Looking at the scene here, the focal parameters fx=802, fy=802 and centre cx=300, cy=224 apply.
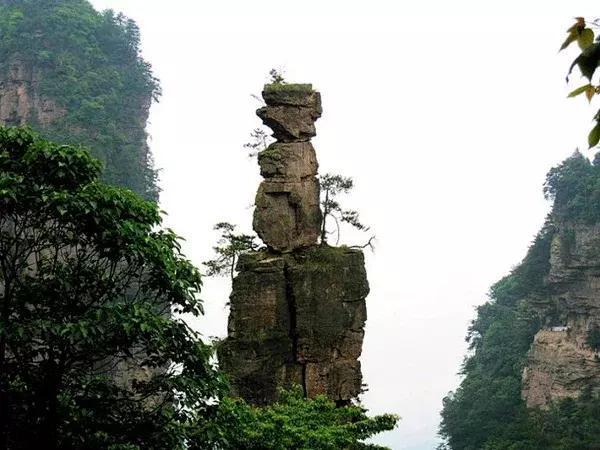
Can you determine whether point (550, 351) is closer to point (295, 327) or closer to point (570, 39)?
point (295, 327)

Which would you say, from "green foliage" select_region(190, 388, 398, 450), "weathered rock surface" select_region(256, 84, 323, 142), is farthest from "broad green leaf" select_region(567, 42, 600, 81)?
"weathered rock surface" select_region(256, 84, 323, 142)

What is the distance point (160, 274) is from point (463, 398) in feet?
116

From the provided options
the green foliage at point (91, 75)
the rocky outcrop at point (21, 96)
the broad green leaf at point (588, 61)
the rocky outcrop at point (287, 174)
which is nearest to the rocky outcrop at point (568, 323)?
the rocky outcrop at point (287, 174)

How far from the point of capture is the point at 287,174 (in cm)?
2036

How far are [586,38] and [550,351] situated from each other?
3686 centimetres

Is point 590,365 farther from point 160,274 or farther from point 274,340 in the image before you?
point 160,274

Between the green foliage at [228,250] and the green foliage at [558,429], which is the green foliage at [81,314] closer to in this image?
the green foliage at [228,250]

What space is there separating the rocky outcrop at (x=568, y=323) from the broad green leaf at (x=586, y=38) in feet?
117

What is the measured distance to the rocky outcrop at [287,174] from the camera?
20.2 meters

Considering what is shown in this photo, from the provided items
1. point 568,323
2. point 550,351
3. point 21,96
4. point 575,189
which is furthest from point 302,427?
point 21,96

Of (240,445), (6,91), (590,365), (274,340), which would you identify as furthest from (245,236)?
(6,91)

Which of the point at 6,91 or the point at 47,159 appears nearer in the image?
the point at 47,159

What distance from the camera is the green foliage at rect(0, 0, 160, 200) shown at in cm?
4316

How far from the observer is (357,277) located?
20.2m
